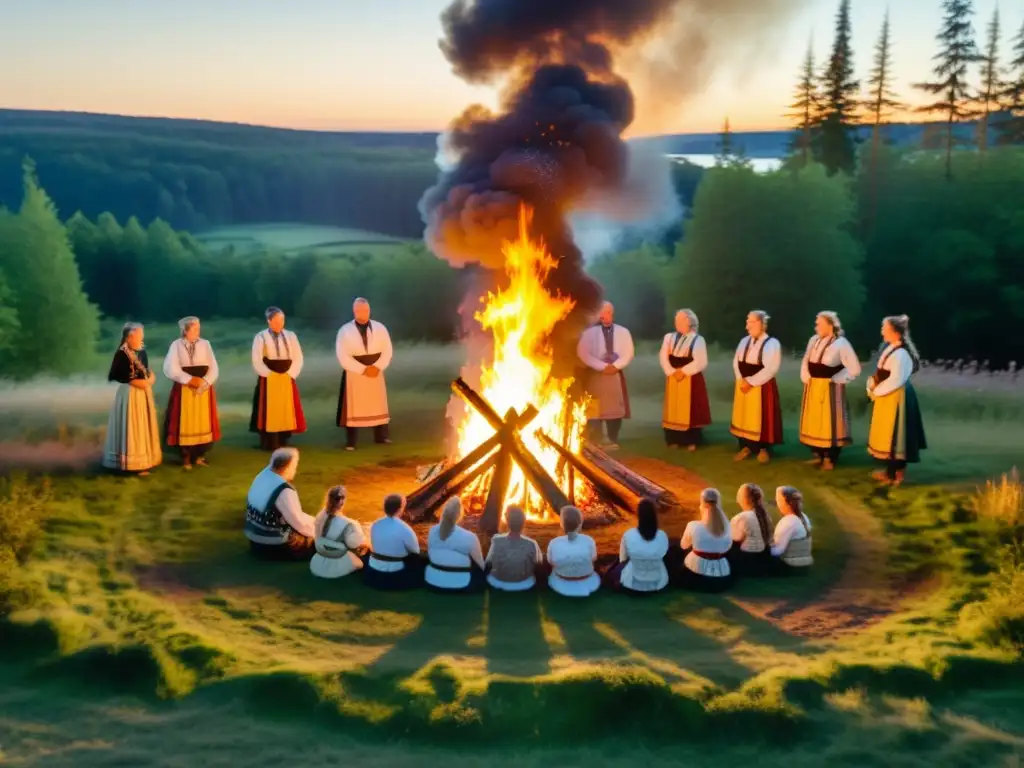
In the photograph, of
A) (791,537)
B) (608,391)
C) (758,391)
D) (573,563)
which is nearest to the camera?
(573,563)

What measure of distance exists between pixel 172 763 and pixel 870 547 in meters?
6.56

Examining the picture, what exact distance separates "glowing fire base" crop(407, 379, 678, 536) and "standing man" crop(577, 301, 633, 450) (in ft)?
8.72

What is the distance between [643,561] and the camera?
26.2ft

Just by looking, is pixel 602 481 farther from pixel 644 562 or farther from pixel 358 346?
pixel 358 346

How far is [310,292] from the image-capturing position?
→ 37.4 metres

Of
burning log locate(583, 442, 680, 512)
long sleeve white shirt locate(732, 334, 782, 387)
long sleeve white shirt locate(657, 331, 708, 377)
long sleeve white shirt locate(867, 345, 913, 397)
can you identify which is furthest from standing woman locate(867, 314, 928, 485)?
burning log locate(583, 442, 680, 512)

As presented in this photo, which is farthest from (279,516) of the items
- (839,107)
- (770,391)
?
(839,107)

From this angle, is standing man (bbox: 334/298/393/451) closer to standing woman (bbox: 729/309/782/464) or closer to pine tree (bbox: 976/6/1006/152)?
standing woman (bbox: 729/309/782/464)

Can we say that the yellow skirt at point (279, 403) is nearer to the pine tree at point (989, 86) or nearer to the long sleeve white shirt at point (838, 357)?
the long sleeve white shirt at point (838, 357)

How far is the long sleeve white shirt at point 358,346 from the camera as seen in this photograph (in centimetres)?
1276

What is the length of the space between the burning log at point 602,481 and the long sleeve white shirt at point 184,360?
4.20m

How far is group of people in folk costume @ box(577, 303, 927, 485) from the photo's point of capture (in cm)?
1107

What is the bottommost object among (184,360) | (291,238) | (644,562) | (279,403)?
(644,562)

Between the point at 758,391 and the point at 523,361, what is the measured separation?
295 centimetres
